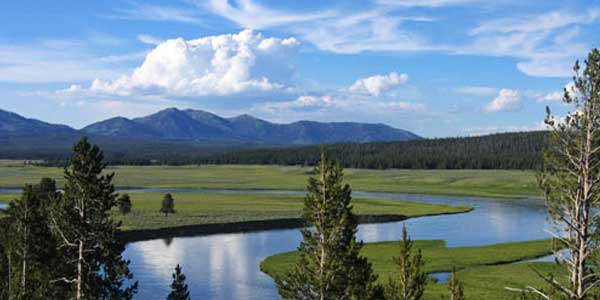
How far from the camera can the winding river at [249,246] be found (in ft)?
143

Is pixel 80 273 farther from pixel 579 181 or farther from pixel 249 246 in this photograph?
pixel 249 246

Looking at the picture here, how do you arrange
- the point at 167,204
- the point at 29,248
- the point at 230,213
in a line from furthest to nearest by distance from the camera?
the point at 230,213 < the point at 167,204 < the point at 29,248

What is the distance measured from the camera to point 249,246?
61594mm

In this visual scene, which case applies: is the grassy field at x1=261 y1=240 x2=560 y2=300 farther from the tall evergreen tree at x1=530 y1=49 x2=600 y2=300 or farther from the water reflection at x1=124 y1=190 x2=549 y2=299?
the tall evergreen tree at x1=530 y1=49 x2=600 y2=300

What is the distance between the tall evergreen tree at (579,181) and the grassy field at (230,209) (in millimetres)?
59257

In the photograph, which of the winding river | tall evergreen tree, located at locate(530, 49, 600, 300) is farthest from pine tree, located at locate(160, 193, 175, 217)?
tall evergreen tree, located at locate(530, 49, 600, 300)

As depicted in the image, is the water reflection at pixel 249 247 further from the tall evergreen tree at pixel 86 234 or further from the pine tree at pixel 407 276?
the pine tree at pixel 407 276

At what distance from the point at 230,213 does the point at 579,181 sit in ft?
240

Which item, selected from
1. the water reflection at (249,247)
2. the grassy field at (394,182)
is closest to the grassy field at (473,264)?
the water reflection at (249,247)

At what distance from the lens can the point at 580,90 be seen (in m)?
15.2

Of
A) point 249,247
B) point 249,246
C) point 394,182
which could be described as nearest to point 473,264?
point 249,247

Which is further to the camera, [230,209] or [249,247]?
[230,209]

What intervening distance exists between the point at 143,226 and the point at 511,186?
9951 cm

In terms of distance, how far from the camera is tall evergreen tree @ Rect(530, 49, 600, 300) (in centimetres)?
1519
